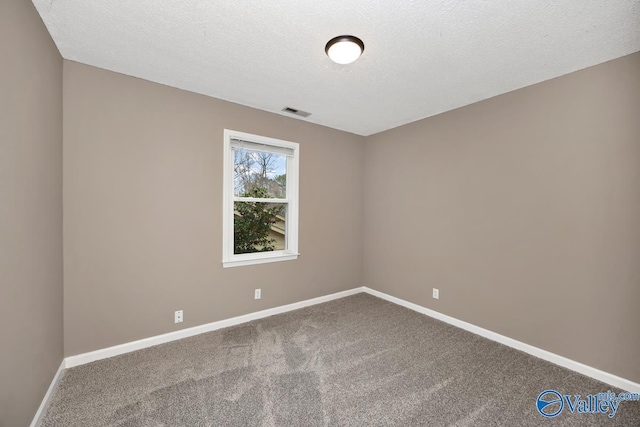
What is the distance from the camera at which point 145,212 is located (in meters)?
2.52

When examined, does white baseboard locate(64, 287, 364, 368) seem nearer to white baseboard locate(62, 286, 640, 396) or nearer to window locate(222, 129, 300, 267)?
white baseboard locate(62, 286, 640, 396)

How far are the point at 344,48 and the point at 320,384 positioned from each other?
8.10 feet

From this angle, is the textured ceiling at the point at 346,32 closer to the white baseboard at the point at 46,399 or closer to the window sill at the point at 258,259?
the window sill at the point at 258,259

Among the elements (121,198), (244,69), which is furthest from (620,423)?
(121,198)

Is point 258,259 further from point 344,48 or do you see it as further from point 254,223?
point 344,48

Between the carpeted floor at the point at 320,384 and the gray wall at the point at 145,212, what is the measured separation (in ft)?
1.16

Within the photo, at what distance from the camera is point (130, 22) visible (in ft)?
5.74

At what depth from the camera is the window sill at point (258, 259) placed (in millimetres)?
3013

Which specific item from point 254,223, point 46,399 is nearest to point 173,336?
point 46,399

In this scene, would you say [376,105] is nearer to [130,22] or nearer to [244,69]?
[244,69]

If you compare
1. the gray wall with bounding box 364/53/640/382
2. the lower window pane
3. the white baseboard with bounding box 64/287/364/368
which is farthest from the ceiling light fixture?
the white baseboard with bounding box 64/287/364/368

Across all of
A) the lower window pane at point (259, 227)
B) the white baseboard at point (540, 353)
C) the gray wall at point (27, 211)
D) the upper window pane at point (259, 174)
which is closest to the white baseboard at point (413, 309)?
the white baseboard at point (540, 353)

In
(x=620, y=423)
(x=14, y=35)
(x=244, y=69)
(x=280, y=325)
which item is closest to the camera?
(x=14, y=35)

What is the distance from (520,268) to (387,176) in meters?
1.98
